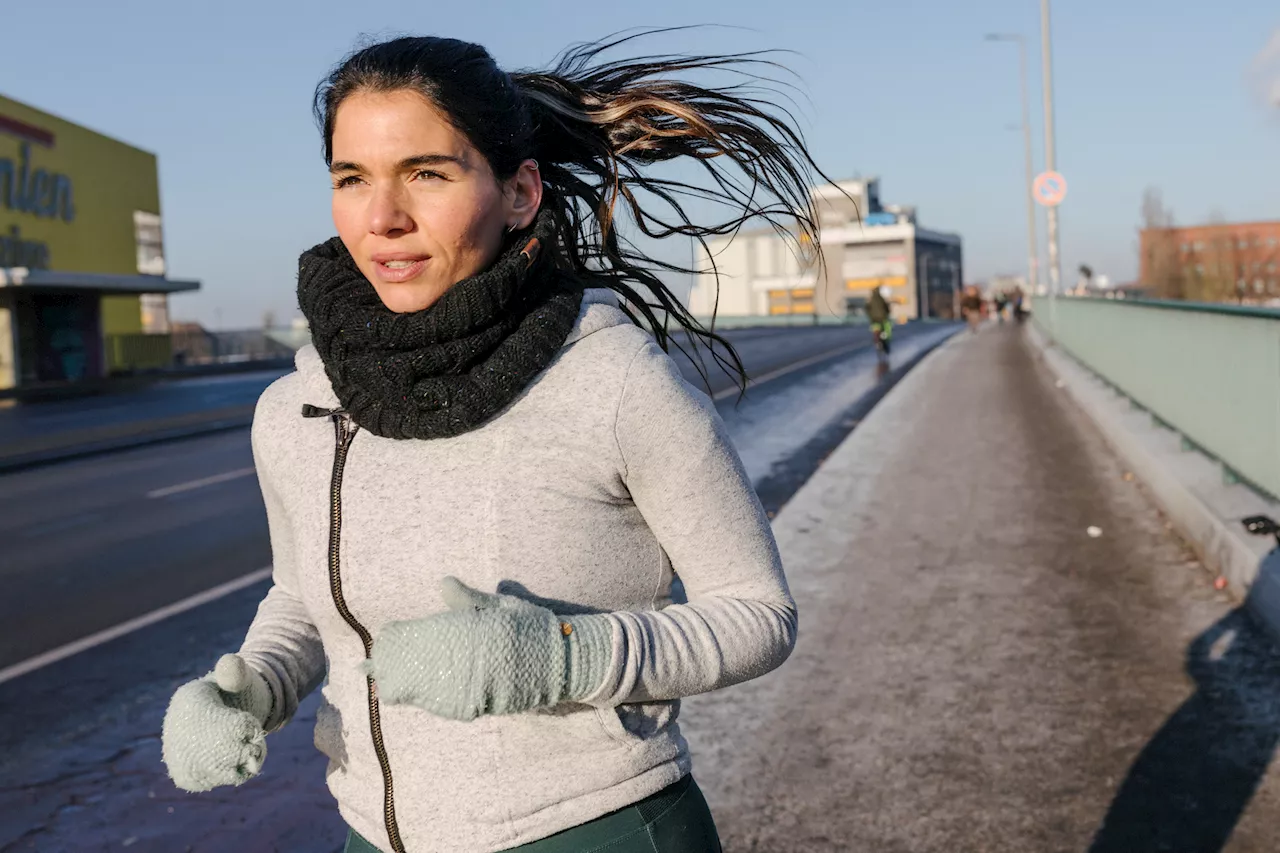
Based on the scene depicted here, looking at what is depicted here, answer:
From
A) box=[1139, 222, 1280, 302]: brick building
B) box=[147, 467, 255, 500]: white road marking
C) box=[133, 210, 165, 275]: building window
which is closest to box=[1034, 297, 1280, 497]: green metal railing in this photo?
box=[147, 467, 255, 500]: white road marking

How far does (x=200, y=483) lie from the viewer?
1327cm

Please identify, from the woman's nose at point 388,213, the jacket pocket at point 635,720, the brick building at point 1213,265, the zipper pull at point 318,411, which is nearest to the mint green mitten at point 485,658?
the jacket pocket at point 635,720

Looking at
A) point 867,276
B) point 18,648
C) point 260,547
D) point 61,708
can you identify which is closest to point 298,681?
point 61,708

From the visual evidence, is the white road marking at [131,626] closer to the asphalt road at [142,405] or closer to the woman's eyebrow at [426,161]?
the woman's eyebrow at [426,161]

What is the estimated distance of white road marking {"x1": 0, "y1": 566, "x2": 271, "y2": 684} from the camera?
246 inches

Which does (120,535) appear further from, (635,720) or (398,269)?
(635,720)

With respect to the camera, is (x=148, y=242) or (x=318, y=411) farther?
(x=148, y=242)

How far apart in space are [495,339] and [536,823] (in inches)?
26.4

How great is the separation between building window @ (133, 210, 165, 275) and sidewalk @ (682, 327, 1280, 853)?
3743 centimetres

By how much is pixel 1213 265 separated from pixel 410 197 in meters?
135

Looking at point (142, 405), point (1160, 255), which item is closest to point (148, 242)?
point (142, 405)

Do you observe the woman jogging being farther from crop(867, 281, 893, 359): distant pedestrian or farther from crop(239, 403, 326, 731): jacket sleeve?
crop(867, 281, 893, 359): distant pedestrian

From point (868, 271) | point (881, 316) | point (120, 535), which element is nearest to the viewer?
point (120, 535)

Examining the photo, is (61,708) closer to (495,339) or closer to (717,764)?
(717,764)
